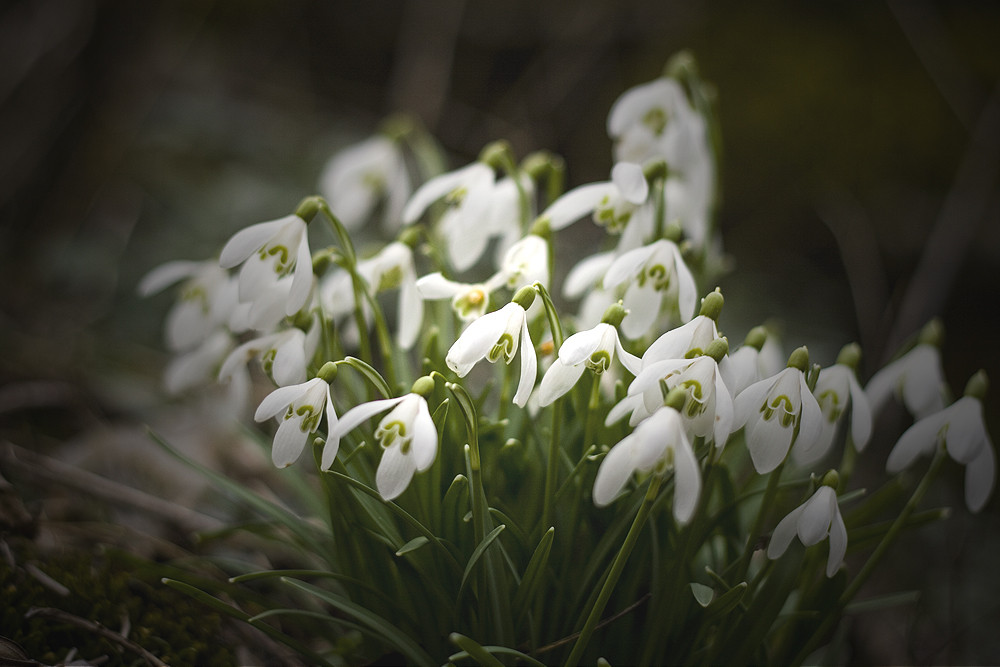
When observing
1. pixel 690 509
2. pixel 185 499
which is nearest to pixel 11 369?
pixel 185 499

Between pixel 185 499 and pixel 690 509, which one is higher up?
pixel 690 509

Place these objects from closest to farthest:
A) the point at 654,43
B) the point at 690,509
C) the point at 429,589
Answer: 1. the point at 690,509
2. the point at 429,589
3. the point at 654,43

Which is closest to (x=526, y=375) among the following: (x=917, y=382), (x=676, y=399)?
(x=676, y=399)

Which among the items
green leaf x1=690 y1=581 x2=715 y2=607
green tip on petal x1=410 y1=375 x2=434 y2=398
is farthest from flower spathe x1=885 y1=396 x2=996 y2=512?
green tip on petal x1=410 y1=375 x2=434 y2=398

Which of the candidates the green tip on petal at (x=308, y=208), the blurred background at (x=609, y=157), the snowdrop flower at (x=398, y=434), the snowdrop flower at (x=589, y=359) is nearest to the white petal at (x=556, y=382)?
the snowdrop flower at (x=589, y=359)

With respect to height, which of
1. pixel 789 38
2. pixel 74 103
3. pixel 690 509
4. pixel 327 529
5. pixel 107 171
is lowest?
pixel 327 529

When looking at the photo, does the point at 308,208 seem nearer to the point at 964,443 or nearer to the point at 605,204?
the point at 605,204

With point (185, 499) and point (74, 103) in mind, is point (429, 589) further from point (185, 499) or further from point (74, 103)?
point (74, 103)

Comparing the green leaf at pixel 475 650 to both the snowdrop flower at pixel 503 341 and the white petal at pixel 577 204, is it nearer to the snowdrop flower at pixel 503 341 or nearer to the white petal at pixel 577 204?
the snowdrop flower at pixel 503 341
